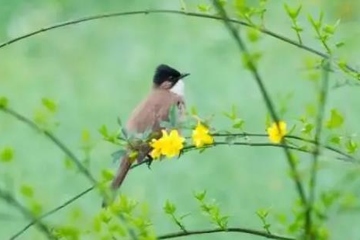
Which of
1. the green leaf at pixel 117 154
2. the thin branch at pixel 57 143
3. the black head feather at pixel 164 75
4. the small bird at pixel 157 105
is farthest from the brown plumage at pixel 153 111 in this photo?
the thin branch at pixel 57 143

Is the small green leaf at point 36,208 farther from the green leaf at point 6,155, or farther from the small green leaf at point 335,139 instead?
the small green leaf at point 335,139

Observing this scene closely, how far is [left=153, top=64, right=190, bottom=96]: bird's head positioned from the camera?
218cm

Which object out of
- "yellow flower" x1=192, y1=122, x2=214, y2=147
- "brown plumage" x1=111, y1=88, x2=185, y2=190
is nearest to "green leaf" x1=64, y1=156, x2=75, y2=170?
"yellow flower" x1=192, y1=122, x2=214, y2=147

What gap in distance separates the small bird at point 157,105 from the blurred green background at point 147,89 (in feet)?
1.35

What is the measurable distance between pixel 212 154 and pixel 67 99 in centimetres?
56

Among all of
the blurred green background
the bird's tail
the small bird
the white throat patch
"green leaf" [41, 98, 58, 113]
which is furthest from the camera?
the blurred green background

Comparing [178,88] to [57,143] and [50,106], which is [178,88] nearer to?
[50,106]

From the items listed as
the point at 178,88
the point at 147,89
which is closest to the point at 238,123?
the point at 178,88

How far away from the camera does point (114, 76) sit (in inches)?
155

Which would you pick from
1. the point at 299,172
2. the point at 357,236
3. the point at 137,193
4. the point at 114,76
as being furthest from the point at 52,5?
the point at 299,172

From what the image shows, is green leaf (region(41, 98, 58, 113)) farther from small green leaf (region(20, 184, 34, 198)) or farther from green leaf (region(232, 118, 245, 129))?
green leaf (region(232, 118, 245, 129))

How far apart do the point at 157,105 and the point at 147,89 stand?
1.67 metres

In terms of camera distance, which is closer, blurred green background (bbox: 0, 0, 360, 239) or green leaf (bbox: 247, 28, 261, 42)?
green leaf (bbox: 247, 28, 261, 42)

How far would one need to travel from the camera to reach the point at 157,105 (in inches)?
77.4
